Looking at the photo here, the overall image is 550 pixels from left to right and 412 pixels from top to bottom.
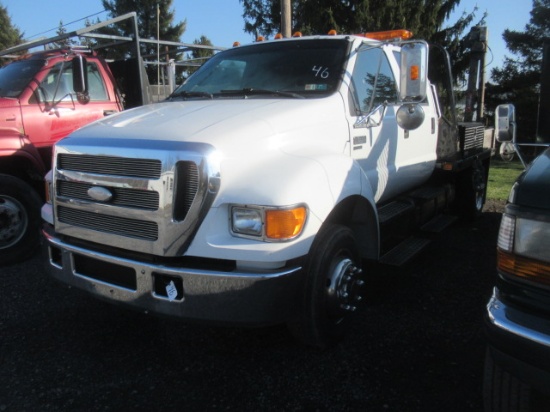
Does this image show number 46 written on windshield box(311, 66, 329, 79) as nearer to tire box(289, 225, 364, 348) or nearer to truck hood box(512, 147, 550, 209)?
tire box(289, 225, 364, 348)

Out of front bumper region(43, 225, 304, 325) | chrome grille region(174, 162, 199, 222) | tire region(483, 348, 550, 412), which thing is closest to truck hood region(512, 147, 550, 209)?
tire region(483, 348, 550, 412)

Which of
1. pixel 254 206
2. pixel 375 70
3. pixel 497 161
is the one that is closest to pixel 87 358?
pixel 254 206

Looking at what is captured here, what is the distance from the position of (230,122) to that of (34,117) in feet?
11.9

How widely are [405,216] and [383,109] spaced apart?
1000 mm

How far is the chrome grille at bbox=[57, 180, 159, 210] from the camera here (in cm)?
271

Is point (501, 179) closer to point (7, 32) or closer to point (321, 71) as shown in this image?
point (321, 71)

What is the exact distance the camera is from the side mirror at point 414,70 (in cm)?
344

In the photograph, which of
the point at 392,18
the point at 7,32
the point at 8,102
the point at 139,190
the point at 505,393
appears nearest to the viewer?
the point at 505,393

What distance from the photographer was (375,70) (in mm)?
4137

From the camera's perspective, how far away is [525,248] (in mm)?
1985

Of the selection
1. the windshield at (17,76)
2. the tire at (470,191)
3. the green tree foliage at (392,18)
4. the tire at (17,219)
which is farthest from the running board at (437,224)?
the green tree foliage at (392,18)

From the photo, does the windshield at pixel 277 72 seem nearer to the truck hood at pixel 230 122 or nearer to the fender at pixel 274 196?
the truck hood at pixel 230 122

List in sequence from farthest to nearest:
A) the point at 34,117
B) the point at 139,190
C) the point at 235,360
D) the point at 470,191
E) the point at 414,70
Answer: the point at 470,191, the point at 34,117, the point at 414,70, the point at 235,360, the point at 139,190

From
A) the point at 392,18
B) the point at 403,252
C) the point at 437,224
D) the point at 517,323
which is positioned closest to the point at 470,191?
the point at 437,224
